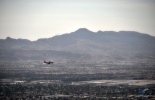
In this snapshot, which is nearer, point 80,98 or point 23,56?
point 80,98

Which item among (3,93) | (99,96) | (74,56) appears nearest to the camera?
(99,96)

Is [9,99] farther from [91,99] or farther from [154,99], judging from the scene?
[154,99]

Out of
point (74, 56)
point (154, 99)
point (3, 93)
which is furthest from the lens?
point (74, 56)

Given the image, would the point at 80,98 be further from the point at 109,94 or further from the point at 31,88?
the point at 31,88

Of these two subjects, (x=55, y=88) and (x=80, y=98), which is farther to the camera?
(x=55, y=88)

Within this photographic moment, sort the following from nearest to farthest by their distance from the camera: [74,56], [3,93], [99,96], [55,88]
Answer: [99,96] < [3,93] < [55,88] < [74,56]

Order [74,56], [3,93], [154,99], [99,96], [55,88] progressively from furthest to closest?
[74,56], [55,88], [3,93], [99,96], [154,99]

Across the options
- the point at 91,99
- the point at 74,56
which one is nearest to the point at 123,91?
the point at 91,99

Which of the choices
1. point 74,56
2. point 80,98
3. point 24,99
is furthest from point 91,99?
point 74,56
